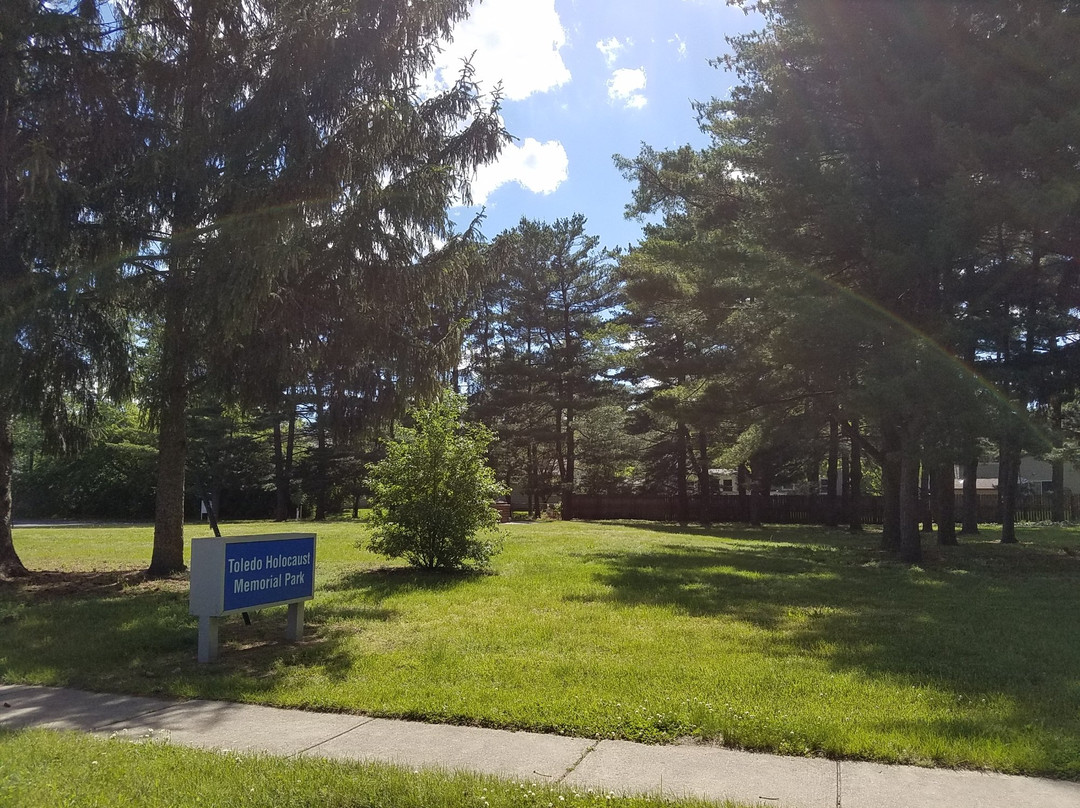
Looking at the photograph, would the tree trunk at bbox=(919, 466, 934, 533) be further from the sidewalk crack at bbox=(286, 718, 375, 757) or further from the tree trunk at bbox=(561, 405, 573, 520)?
the sidewalk crack at bbox=(286, 718, 375, 757)

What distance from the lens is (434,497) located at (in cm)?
1308

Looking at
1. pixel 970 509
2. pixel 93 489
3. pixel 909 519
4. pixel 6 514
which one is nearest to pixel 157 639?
pixel 6 514

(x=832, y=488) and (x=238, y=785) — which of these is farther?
(x=832, y=488)

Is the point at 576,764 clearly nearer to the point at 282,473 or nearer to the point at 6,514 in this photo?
the point at 6,514

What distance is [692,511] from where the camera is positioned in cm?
3938

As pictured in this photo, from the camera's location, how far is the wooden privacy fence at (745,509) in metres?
37.0

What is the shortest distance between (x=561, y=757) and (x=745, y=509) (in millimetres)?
35433

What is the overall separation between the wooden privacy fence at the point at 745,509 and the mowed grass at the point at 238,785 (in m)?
34.2

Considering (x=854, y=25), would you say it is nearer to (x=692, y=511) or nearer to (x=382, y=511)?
(x=382, y=511)

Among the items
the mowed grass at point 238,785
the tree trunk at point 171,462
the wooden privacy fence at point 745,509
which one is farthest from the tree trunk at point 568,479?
the mowed grass at point 238,785

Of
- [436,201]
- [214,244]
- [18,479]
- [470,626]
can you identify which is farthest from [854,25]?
[18,479]

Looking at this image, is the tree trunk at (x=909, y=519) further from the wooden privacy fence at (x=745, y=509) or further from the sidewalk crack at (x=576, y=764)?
the wooden privacy fence at (x=745, y=509)

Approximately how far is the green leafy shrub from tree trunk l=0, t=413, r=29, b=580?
18.2 ft

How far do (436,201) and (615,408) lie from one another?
26.9m
